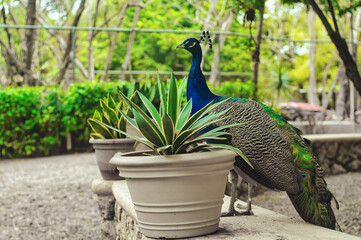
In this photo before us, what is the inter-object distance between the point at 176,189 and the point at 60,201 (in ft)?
13.7

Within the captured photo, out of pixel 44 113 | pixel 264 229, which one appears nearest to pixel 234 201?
pixel 264 229

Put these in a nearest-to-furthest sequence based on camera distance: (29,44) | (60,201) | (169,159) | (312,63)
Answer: (169,159)
(60,201)
(29,44)
(312,63)

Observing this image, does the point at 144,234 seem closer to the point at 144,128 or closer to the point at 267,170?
the point at 144,128

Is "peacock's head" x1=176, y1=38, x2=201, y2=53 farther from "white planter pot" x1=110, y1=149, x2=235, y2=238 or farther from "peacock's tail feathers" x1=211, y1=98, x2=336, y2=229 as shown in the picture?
"white planter pot" x1=110, y1=149, x2=235, y2=238

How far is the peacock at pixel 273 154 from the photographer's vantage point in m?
2.45

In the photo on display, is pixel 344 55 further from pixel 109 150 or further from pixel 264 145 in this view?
pixel 109 150

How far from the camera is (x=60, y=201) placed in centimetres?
586

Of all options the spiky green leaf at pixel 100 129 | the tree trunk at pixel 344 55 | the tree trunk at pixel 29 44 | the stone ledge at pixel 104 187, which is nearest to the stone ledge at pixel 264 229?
the stone ledge at pixel 104 187

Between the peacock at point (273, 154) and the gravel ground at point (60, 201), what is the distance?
2.06m

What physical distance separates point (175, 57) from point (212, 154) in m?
24.0

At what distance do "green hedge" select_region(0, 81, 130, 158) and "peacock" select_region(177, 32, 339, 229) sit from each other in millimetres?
6257

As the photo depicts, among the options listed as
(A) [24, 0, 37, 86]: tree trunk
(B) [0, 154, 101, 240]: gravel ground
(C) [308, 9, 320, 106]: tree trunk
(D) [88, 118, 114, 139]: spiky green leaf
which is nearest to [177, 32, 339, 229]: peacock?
(D) [88, 118, 114, 139]: spiky green leaf

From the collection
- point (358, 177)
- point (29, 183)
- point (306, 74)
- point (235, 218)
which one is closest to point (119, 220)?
point (235, 218)

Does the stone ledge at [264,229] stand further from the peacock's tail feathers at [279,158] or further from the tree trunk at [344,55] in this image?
the tree trunk at [344,55]
